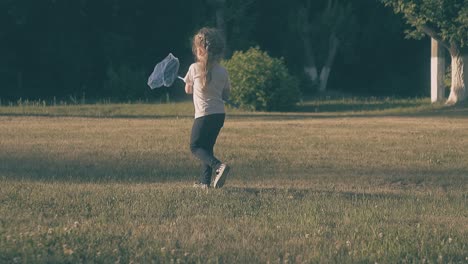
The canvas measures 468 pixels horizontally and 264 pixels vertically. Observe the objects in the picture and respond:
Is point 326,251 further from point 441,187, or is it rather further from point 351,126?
point 351,126

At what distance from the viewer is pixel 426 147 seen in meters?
18.0

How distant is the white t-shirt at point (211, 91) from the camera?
435 inches

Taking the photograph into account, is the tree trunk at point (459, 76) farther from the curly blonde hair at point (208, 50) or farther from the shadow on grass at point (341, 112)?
the curly blonde hair at point (208, 50)

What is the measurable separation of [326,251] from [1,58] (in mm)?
35631

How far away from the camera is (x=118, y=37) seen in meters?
42.1

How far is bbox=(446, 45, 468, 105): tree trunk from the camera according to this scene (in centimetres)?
3394

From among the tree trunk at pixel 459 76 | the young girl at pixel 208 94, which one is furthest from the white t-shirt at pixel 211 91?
the tree trunk at pixel 459 76

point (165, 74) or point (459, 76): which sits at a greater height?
point (165, 74)

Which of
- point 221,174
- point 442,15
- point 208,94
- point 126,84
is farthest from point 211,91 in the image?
point 126,84

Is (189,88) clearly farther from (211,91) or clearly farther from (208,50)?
(208,50)

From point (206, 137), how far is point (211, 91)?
21.6 inches

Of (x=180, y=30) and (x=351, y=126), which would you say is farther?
(x=180, y=30)

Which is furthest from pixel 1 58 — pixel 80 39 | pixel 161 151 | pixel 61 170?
pixel 61 170

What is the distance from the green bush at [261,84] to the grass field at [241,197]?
30.2 feet
